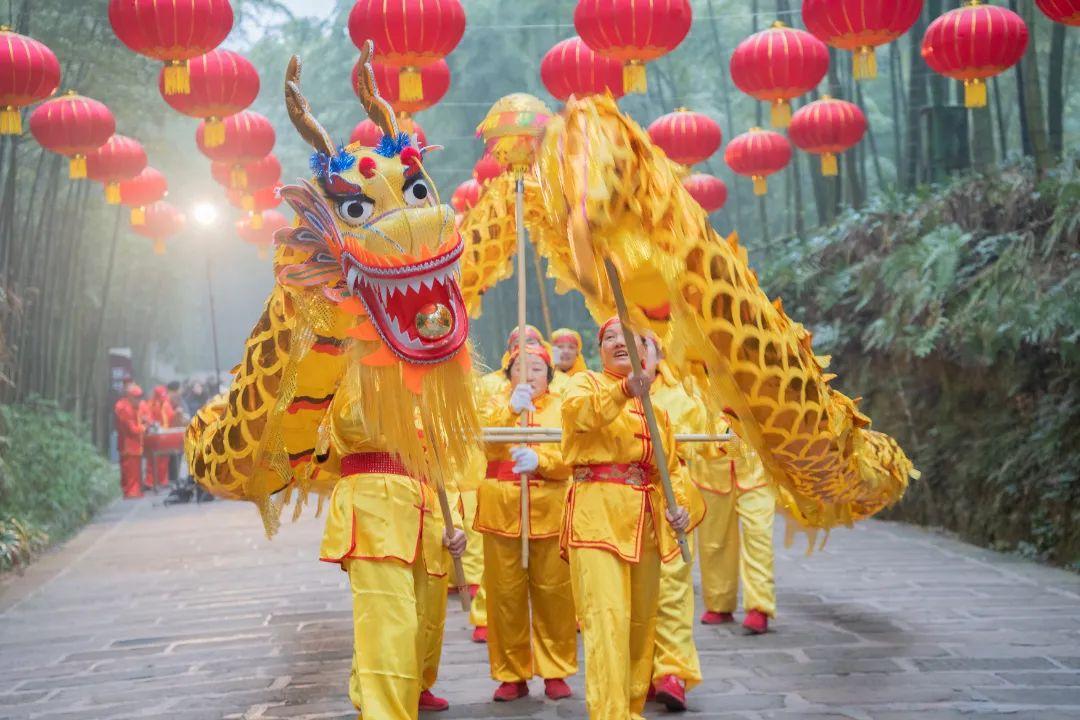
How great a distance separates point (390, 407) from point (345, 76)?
18.9 metres

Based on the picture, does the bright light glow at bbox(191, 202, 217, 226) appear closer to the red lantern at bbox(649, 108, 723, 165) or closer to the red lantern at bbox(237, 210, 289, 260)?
the red lantern at bbox(237, 210, 289, 260)

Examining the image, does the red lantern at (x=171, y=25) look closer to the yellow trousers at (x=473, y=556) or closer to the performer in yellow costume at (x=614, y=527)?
the yellow trousers at (x=473, y=556)

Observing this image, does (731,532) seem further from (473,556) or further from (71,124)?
(71,124)

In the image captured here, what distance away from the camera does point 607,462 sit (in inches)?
197

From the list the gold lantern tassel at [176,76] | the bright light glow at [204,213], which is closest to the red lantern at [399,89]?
the gold lantern tassel at [176,76]

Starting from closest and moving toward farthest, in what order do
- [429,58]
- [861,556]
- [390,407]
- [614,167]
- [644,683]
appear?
1. [614,167]
2. [390,407]
3. [644,683]
4. [429,58]
5. [861,556]

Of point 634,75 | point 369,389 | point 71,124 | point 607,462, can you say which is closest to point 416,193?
point 369,389

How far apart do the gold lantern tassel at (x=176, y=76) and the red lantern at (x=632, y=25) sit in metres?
2.23

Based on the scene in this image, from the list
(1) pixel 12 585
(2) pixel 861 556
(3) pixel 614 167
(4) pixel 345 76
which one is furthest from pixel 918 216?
(4) pixel 345 76

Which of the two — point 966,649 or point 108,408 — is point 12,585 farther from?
point 108,408

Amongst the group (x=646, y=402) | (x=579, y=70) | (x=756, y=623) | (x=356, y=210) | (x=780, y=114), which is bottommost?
(x=756, y=623)

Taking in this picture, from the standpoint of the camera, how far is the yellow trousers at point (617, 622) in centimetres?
464

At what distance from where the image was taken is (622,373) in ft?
16.8

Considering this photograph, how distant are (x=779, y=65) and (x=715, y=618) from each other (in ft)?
12.1
